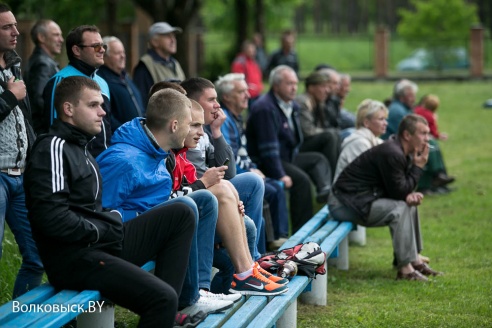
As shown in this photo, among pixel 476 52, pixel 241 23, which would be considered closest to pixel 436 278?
pixel 241 23

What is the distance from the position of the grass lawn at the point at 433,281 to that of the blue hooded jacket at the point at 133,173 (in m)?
1.31

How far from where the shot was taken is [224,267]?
20.4 feet

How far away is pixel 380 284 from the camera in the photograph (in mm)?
7953

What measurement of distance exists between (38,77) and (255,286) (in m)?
3.03

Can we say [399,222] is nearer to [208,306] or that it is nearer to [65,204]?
[208,306]

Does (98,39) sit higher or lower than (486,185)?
higher

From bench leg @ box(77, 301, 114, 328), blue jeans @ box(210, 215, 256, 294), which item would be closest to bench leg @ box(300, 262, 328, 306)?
blue jeans @ box(210, 215, 256, 294)

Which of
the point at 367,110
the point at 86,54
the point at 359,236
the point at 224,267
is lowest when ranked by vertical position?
the point at 359,236

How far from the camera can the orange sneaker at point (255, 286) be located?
19.0 ft

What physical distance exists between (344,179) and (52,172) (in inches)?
163

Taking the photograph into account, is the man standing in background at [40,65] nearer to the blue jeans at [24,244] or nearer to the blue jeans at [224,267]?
the blue jeans at [24,244]

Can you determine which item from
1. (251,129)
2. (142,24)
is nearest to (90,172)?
(251,129)

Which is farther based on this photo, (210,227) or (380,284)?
(380,284)

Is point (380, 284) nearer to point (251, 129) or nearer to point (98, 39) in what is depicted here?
point (251, 129)
